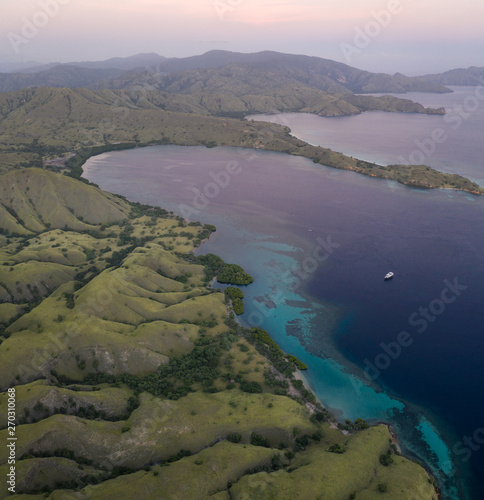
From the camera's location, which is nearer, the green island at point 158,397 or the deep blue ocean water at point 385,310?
the green island at point 158,397

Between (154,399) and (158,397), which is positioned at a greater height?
(154,399)

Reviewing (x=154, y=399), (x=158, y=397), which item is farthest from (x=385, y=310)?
(x=154, y=399)

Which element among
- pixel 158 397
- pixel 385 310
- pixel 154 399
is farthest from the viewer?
pixel 385 310

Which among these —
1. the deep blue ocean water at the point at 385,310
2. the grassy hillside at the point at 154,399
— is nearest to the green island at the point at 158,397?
the grassy hillside at the point at 154,399

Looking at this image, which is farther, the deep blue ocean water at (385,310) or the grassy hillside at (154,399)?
the deep blue ocean water at (385,310)

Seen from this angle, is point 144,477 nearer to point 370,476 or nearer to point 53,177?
point 370,476

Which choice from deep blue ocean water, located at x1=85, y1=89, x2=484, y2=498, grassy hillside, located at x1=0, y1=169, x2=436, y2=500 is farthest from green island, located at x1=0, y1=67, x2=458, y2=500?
deep blue ocean water, located at x1=85, y1=89, x2=484, y2=498

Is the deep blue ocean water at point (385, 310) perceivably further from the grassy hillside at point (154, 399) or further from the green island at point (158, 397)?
the grassy hillside at point (154, 399)

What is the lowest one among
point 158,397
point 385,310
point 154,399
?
point 158,397

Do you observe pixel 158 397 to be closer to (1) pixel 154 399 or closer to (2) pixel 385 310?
(1) pixel 154 399
